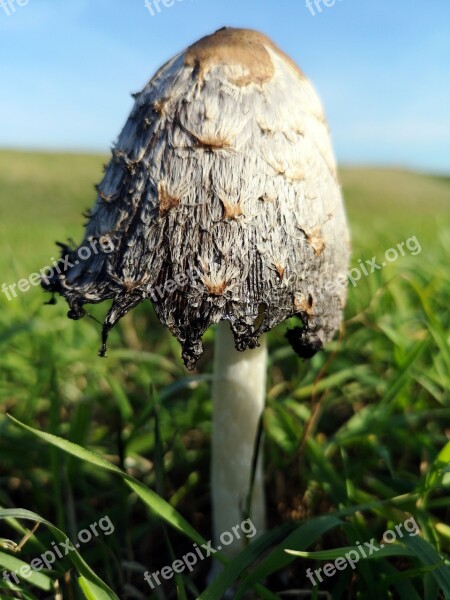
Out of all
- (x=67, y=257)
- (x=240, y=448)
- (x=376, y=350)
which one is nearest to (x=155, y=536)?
(x=240, y=448)

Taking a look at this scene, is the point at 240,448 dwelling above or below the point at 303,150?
below

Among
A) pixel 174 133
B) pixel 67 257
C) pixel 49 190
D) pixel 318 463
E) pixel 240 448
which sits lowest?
pixel 318 463

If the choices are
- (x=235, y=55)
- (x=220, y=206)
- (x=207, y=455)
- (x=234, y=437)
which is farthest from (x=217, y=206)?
(x=207, y=455)

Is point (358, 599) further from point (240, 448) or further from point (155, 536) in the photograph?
point (155, 536)

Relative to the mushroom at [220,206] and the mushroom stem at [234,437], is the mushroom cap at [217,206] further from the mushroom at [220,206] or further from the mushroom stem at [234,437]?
the mushroom stem at [234,437]

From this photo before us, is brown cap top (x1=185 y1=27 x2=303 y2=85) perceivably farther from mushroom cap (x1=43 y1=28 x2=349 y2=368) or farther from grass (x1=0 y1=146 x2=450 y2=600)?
grass (x1=0 y1=146 x2=450 y2=600)

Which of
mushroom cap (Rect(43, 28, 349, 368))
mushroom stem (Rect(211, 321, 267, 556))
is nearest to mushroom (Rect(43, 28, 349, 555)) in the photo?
mushroom cap (Rect(43, 28, 349, 368))

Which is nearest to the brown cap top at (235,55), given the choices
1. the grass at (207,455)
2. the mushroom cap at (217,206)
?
the mushroom cap at (217,206)
